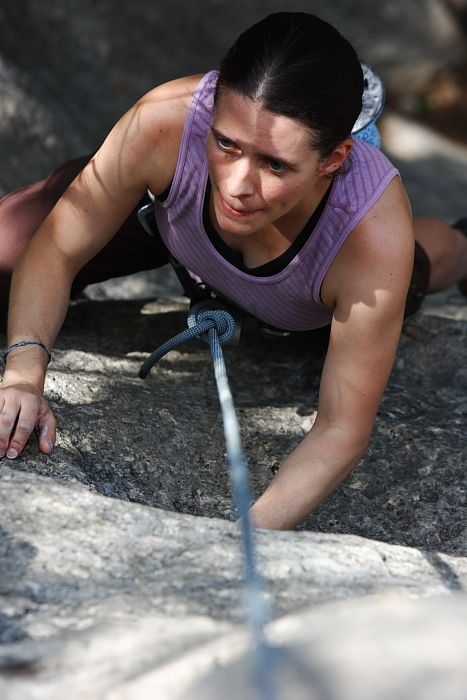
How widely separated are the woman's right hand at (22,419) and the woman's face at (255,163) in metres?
0.43

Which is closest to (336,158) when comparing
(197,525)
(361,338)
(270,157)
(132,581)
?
(270,157)

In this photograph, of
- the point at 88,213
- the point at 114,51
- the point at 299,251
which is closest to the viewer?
the point at 299,251

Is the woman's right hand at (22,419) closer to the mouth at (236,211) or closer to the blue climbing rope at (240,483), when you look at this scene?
the blue climbing rope at (240,483)

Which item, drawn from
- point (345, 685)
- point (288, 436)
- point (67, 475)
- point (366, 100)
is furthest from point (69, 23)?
point (345, 685)

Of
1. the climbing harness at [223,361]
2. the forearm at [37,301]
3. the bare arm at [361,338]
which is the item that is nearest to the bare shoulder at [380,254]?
the bare arm at [361,338]

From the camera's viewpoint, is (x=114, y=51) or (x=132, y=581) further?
(x=114, y=51)

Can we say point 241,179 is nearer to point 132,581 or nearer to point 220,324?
point 220,324

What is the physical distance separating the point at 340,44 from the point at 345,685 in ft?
3.13

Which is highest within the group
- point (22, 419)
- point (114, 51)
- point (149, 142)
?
point (149, 142)

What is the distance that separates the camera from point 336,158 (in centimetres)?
161

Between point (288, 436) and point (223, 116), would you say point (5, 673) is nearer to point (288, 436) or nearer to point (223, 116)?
point (223, 116)

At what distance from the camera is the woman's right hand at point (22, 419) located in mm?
1574

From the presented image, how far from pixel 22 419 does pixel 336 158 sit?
0.65 meters

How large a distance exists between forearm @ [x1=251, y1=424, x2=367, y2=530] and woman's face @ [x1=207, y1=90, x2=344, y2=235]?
1.21 feet
